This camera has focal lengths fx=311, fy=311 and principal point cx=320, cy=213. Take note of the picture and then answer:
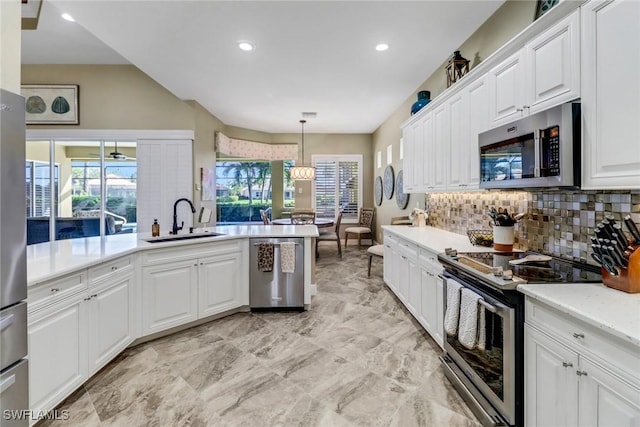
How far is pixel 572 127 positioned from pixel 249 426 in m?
2.35

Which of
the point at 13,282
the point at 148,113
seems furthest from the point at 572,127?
the point at 148,113

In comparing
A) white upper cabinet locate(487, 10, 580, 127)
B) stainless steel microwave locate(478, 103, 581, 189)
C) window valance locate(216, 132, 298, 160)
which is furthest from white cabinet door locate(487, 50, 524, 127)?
window valance locate(216, 132, 298, 160)

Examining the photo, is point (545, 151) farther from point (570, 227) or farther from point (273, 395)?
point (273, 395)

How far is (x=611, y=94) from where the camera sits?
138cm

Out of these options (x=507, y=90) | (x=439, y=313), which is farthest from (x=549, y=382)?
(x=507, y=90)

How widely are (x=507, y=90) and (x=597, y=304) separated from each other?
151cm

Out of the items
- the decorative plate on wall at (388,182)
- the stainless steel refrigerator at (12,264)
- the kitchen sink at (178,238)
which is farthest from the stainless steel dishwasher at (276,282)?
the decorative plate on wall at (388,182)

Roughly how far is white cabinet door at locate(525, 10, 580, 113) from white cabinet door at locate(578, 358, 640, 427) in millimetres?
1282

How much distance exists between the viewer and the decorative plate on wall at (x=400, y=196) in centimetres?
524

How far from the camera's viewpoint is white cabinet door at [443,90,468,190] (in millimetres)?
2700

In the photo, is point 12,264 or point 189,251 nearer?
point 12,264

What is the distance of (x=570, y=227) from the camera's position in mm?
1948

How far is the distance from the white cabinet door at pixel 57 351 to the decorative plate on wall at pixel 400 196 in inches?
175

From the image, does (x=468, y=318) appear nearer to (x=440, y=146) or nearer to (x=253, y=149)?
(x=440, y=146)
